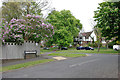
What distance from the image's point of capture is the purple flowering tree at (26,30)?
16.2 metres

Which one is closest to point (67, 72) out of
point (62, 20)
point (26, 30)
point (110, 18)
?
point (26, 30)

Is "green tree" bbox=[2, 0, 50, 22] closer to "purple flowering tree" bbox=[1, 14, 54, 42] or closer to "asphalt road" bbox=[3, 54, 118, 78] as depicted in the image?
"purple flowering tree" bbox=[1, 14, 54, 42]

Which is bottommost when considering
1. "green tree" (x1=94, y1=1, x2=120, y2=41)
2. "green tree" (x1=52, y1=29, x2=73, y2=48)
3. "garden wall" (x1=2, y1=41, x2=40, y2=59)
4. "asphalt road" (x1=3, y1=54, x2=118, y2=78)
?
"asphalt road" (x1=3, y1=54, x2=118, y2=78)

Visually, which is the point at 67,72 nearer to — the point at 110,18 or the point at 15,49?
the point at 15,49

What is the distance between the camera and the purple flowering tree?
16156 mm

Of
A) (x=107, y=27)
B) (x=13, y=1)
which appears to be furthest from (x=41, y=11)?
(x=107, y=27)

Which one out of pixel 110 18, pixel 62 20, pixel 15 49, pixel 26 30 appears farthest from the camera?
pixel 62 20

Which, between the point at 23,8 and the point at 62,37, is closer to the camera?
the point at 23,8

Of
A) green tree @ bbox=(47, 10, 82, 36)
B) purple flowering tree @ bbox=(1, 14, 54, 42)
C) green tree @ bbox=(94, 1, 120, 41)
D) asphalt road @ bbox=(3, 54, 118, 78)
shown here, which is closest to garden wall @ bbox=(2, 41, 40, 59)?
purple flowering tree @ bbox=(1, 14, 54, 42)

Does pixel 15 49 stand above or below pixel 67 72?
above

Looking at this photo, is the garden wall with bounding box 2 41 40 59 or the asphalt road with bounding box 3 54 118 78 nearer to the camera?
the asphalt road with bounding box 3 54 118 78

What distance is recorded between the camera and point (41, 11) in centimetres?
2767

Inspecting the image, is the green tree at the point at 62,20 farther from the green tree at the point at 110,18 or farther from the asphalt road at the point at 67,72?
the asphalt road at the point at 67,72

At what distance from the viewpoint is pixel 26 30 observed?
56.3 ft
